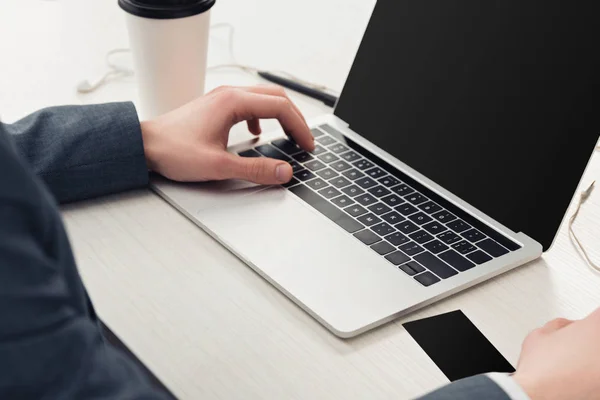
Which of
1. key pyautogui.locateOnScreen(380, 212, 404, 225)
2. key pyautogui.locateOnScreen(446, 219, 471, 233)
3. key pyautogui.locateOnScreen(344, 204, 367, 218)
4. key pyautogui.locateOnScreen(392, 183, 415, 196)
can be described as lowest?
key pyautogui.locateOnScreen(344, 204, 367, 218)

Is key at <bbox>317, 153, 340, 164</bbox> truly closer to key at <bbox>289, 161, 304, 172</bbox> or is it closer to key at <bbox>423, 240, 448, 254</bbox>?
key at <bbox>289, 161, 304, 172</bbox>

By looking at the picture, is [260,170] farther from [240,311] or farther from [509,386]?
[509,386]

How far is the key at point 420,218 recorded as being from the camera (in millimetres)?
880

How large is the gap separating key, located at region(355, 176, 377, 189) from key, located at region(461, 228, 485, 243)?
130 mm

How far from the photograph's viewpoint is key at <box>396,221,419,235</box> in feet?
2.83

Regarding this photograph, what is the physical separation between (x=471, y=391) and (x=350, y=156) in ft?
1.41

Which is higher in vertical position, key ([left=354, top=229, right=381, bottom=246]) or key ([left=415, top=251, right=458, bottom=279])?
key ([left=415, top=251, right=458, bottom=279])

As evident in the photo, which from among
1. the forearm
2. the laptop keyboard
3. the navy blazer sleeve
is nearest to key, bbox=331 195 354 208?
the laptop keyboard

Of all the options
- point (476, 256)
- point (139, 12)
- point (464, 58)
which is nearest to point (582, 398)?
point (476, 256)

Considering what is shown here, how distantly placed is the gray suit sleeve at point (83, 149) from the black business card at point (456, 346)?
367mm

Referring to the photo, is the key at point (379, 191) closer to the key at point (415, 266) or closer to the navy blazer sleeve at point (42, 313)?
the key at point (415, 266)

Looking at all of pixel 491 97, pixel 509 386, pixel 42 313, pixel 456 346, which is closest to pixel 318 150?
pixel 491 97

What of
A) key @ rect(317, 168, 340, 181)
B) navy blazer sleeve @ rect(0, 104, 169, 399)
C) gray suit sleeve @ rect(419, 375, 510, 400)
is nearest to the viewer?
navy blazer sleeve @ rect(0, 104, 169, 399)

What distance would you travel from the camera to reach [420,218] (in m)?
0.88
